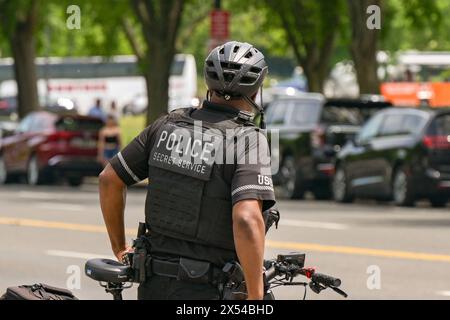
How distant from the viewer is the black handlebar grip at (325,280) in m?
5.20

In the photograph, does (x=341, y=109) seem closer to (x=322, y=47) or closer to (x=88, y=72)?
(x=322, y=47)

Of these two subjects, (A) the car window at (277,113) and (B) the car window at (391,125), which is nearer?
(B) the car window at (391,125)

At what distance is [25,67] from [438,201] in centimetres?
1890

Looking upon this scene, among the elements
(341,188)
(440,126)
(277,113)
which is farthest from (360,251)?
(277,113)

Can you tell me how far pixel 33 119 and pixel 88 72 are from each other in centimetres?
5848

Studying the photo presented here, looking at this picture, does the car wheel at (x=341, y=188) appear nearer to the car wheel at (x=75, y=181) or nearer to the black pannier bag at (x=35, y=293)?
the car wheel at (x=75, y=181)

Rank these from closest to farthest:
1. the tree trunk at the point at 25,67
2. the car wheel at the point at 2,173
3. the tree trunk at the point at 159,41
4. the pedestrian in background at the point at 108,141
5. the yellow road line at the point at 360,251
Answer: the yellow road line at the point at 360,251 < the pedestrian in background at the point at 108,141 < the car wheel at the point at 2,173 < the tree trunk at the point at 159,41 < the tree trunk at the point at 25,67

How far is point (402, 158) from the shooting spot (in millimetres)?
23859

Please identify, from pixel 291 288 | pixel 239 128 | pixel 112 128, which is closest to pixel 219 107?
pixel 239 128

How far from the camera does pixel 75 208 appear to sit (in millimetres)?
23734

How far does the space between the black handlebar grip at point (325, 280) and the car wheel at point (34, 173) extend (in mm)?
27336

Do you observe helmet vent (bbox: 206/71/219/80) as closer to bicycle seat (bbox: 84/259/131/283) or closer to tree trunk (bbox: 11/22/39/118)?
bicycle seat (bbox: 84/259/131/283)

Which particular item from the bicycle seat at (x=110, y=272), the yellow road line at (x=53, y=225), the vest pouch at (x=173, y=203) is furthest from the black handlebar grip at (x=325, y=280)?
the yellow road line at (x=53, y=225)

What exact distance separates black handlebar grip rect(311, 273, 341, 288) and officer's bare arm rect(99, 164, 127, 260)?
724mm
